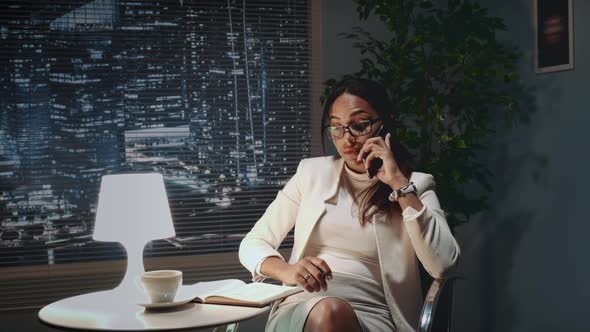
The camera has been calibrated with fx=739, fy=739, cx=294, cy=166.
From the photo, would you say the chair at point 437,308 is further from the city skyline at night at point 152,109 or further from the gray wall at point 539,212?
the city skyline at night at point 152,109

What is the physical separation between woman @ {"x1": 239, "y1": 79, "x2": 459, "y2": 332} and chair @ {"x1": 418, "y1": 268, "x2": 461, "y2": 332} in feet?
0.18

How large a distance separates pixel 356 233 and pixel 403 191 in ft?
0.81

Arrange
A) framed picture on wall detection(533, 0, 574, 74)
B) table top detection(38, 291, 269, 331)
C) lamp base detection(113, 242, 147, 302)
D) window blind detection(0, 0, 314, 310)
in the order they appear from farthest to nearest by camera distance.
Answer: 1. window blind detection(0, 0, 314, 310)
2. framed picture on wall detection(533, 0, 574, 74)
3. lamp base detection(113, 242, 147, 302)
4. table top detection(38, 291, 269, 331)

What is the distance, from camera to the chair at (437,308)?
2.10 meters

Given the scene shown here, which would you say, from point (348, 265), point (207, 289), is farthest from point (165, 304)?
point (348, 265)

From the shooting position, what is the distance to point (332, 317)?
2.04 metres

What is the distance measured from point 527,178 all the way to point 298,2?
4.81ft

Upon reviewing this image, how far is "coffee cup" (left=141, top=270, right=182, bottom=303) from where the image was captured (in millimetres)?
2049

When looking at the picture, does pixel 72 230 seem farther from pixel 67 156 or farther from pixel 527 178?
pixel 527 178

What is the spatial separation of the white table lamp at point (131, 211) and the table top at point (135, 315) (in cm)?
25

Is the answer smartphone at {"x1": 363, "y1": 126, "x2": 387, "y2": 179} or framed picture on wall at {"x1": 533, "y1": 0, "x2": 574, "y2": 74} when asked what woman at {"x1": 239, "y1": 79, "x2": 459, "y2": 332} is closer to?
smartphone at {"x1": 363, "y1": 126, "x2": 387, "y2": 179}

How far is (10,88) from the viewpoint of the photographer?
341cm

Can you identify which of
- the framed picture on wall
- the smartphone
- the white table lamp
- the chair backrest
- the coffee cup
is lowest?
the chair backrest

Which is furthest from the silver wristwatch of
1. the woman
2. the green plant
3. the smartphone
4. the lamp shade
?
the green plant
